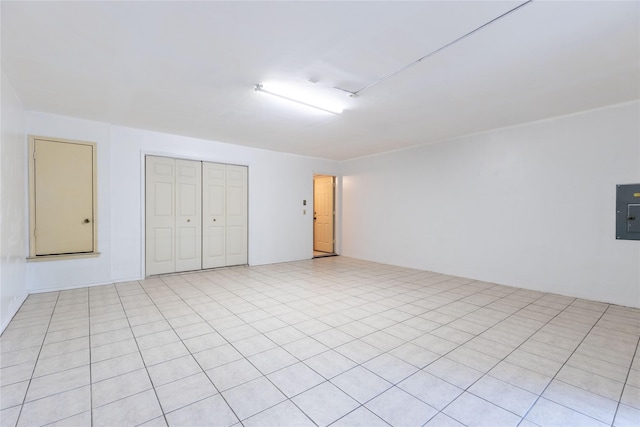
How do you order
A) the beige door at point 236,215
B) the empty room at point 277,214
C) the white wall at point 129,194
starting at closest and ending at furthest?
1. the empty room at point 277,214
2. the white wall at point 129,194
3. the beige door at point 236,215

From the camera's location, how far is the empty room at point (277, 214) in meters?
2.01

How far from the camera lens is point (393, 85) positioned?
3.17 metres

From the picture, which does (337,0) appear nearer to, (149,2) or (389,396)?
(149,2)

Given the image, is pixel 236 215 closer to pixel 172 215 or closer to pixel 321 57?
pixel 172 215

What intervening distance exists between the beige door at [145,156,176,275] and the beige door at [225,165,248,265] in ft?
3.51

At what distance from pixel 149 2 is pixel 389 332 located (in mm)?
3394

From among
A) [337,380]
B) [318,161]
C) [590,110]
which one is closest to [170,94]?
[337,380]

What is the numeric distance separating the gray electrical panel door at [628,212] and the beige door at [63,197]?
7598 millimetres

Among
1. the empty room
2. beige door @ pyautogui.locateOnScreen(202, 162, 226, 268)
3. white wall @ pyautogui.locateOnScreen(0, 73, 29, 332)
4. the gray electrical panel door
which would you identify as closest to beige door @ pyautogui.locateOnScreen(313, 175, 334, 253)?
the empty room

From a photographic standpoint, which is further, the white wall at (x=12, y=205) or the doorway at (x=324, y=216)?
the doorway at (x=324, y=216)

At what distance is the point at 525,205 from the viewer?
465 centimetres

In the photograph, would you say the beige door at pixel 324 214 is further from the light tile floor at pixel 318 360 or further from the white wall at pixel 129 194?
the light tile floor at pixel 318 360

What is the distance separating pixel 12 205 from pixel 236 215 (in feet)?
11.2

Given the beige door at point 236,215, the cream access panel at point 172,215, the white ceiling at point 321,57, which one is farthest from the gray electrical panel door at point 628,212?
the cream access panel at point 172,215
